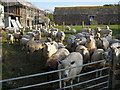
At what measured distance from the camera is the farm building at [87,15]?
5131 cm

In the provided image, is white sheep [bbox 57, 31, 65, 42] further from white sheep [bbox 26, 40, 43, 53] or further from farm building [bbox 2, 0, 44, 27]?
farm building [bbox 2, 0, 44, 27]

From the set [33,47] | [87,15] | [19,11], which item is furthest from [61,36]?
[87,15]

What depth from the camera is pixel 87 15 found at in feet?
173

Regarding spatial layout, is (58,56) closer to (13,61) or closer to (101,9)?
(13,61)

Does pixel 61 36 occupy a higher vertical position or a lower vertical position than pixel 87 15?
lower

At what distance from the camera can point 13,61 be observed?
902 centimetres

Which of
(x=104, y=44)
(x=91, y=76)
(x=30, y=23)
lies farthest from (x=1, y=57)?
(x=30, y=23)

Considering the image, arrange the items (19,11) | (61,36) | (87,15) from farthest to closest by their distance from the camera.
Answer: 1. (87,15)
2. (19,11)
3. (61,36)

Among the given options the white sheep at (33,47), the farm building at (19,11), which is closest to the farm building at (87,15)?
the farm building at (19,11)

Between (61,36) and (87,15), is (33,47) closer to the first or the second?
(61,36)

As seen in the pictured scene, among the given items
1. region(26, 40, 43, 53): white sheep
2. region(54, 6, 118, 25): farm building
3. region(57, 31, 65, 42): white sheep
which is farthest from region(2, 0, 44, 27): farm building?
region(26, 40, 43, 53): white sheep

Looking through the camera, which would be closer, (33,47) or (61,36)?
(33,47)

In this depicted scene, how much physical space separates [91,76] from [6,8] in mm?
34020

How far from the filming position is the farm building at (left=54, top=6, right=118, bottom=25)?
51312 millimetres
